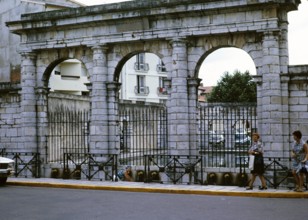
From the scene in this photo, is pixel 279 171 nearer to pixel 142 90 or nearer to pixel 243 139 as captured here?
pixel 243 139

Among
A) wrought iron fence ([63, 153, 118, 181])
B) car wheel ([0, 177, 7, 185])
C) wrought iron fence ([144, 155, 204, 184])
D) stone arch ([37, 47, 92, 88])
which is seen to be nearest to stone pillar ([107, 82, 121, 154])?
wrought iron fence ([63, 153, 118, 181])

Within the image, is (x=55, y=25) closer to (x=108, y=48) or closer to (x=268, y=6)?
(x=108, y=48)

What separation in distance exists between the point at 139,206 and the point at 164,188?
10.5ft

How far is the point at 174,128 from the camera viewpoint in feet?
60.2

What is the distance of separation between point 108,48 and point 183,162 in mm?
5254

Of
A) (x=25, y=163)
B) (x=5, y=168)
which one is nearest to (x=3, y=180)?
(x=5, y=168)

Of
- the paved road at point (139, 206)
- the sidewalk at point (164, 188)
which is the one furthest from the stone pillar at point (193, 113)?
the paved road at point (139, 206)

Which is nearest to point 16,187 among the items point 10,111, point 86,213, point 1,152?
point 1,152

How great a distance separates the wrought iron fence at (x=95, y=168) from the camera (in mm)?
18609

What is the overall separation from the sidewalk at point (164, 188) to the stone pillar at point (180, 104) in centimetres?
195

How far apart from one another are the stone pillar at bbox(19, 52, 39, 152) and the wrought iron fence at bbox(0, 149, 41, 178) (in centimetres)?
39

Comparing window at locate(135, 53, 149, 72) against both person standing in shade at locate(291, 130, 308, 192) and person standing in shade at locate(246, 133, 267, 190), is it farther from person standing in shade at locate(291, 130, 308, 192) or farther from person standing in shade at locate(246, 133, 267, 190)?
person standing in shade at locate(291, 130, 308, 192)

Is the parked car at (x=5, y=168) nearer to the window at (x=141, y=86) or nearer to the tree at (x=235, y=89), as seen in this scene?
the window at (x=141, y=86)

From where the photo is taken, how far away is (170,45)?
733 inches
